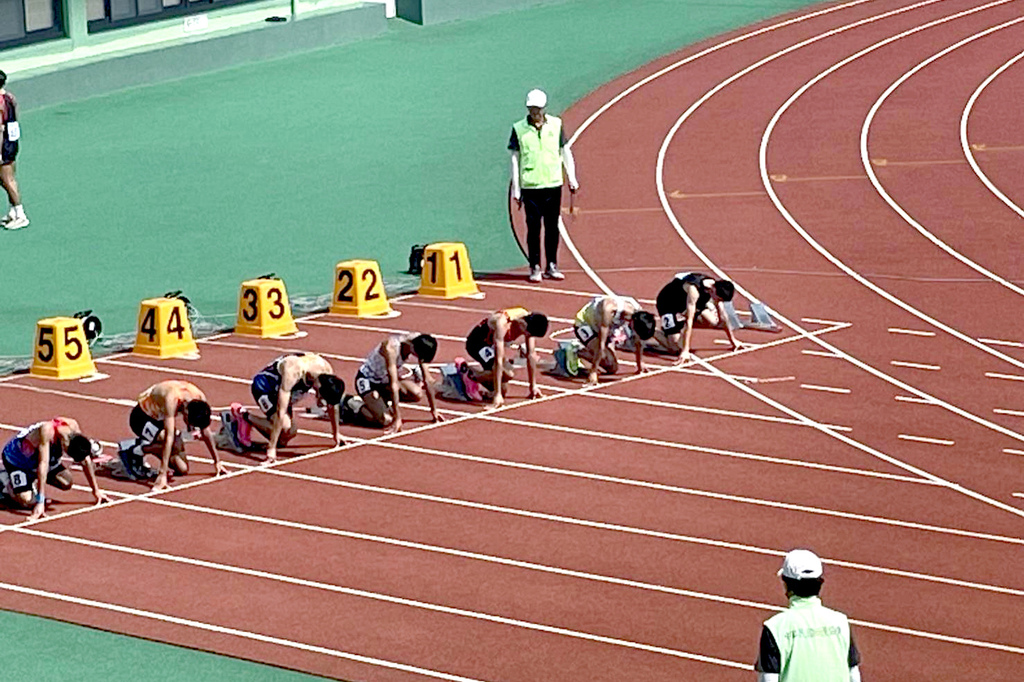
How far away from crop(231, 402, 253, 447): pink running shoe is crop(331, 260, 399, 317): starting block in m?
3.93

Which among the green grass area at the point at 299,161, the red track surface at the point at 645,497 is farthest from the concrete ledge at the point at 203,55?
the red track surface at the point at 645,497

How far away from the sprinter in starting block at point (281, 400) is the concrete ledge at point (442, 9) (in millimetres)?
18527

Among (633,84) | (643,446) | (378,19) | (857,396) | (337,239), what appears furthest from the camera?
(378,19)

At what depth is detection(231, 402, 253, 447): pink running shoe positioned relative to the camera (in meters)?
Answer: 16.8

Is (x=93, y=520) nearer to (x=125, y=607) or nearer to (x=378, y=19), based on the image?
(x=125, y=607)

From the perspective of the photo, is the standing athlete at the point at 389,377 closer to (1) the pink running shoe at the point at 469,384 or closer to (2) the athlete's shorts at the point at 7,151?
(1) the pink running shoe at the point at 469,384

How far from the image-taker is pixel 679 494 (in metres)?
15.8

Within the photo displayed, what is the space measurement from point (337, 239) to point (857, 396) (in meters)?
6.91

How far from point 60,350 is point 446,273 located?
3.90 meters

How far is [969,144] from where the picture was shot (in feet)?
90.0

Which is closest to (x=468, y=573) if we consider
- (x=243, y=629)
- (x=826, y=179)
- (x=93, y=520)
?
(x=243, y=629)

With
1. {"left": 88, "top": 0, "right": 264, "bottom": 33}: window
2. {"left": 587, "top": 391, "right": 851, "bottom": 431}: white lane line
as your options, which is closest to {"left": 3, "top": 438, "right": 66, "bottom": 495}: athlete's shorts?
{"left": 587, "top": 391, "right": 851, "bottom": 431}: white lane line

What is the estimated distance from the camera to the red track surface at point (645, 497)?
1335 cm

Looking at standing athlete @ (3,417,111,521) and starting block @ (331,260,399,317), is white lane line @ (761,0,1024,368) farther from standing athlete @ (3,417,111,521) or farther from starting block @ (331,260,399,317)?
standing athlete @ (3,417,111,521)
